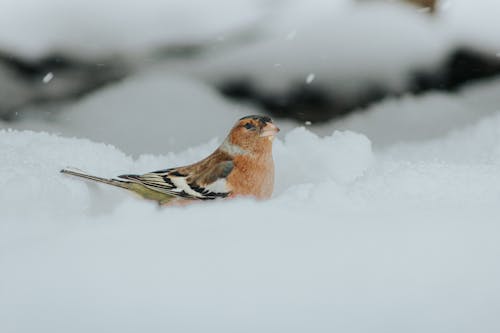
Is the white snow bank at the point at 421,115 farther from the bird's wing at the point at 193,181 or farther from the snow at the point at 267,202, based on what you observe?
the bird's wing at the point at 193,181

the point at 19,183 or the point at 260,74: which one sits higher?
the point at 260,74

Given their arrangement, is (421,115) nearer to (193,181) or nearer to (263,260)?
(193,181)

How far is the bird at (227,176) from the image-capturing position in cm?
179

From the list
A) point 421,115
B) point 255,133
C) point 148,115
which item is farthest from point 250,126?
point 421,115

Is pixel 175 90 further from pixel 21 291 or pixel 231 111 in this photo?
pixel 21 291

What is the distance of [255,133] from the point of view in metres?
1.84

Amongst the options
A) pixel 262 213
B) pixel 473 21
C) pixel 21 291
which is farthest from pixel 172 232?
pixel 473 21

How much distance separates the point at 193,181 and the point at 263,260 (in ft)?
1.29

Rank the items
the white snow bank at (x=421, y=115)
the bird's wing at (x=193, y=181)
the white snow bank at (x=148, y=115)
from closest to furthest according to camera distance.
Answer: the bird's wing at (x=193, y=181) < the white snow bank at (x=148, y=115) < the white snow bank at (x=421, y=115)

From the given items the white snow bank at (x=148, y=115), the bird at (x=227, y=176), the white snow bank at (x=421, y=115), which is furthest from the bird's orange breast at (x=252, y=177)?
the white snow bank at (x=421, y=115)

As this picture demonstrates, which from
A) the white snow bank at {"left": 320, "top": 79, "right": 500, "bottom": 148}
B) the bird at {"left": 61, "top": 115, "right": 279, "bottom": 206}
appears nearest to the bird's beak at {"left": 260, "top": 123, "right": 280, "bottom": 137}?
the bird at {"left": 61, "top": 115, "right": 279, "bottom": 206}

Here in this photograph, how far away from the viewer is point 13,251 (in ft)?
5.05

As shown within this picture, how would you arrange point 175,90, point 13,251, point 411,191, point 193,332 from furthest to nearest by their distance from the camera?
point 175,90, point 411,191, point 13,251, point 193,332

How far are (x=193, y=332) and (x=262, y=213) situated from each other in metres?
0.29
